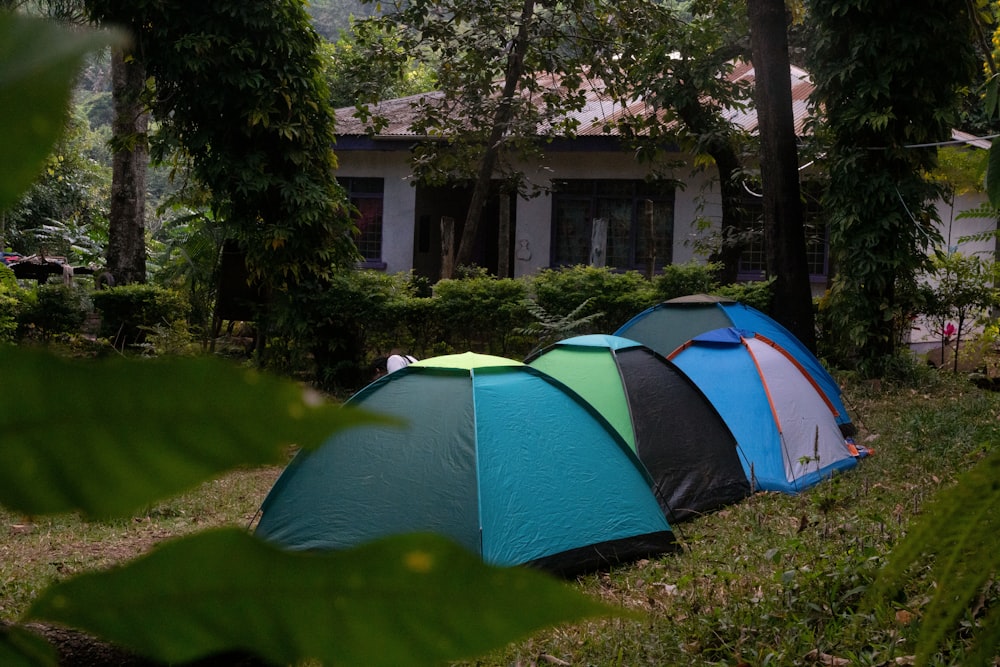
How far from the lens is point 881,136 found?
9320 millimetres

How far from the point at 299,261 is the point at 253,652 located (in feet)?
30.9

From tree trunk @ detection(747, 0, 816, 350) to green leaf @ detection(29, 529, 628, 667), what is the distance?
980 cm

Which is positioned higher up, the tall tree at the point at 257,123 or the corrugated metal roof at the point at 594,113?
the corrugated metal roof at the point at 594,113

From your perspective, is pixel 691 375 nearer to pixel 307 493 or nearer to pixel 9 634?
pixel 307 493

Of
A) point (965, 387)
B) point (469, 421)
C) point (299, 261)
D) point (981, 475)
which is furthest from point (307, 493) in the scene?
point (965, 387)

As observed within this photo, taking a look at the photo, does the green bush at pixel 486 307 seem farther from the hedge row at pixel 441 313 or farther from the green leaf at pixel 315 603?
the green leaf at pixel 315 603

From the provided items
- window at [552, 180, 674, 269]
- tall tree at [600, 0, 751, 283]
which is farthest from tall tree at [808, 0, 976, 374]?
window at [552, 180, 674, 269]

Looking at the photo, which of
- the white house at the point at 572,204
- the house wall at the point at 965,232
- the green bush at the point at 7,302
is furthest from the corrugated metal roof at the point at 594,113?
the green bush at the point at 7,302

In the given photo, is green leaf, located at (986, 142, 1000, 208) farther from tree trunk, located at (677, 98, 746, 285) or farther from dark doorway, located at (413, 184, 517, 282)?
dark doorway, located at (413, 184, 517, 282)

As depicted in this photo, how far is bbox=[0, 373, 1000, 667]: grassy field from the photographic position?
3090 mm

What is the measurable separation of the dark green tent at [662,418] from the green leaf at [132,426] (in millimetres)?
5226

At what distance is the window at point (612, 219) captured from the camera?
14375 millimetres

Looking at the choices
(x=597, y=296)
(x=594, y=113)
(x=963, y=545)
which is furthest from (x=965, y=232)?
(x=963, y=545)

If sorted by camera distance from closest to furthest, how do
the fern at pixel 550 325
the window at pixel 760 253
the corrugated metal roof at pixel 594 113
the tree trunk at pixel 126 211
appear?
1. the fern at pixel 550 325
2. the tree trunk at pixel 126 211
3. the window at pixel 760 253
4. the corrugated metal roof at pixel 594 113
